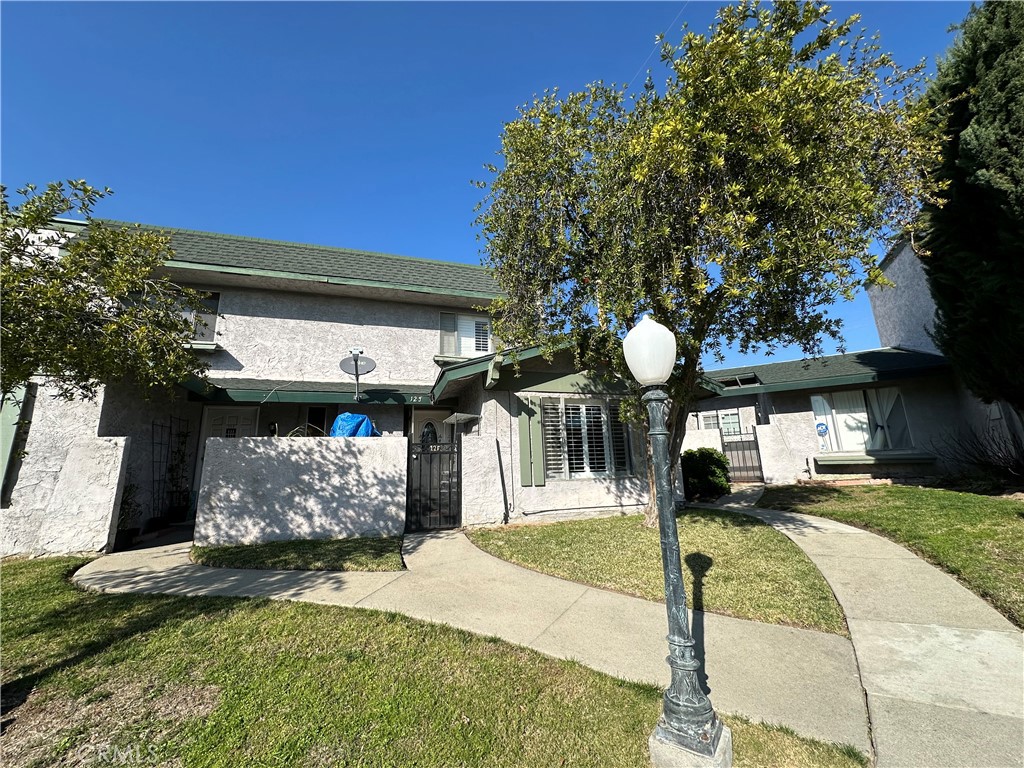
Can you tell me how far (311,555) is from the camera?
22.3 feet

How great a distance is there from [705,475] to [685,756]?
1186 centimetres

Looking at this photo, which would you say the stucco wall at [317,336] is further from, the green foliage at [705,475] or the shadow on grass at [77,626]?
the green foliage at [705,475]

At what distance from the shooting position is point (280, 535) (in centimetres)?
788

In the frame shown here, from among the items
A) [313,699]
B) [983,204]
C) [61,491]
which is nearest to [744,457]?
[983,204]

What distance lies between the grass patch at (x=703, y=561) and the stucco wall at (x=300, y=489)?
2051 millimetres

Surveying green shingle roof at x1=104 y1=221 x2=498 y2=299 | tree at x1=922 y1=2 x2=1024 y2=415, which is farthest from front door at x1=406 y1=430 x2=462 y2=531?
tree at x1=922 y1=2 x2=1024 y2=415

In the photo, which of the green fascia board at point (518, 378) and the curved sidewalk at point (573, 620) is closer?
the curved sidewalk at point (573, 620)

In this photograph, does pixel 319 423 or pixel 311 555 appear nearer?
pixel 311 555

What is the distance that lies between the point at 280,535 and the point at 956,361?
53.1 ft

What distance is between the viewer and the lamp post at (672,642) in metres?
2.41

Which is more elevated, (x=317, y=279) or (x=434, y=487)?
(x=317, y=279)

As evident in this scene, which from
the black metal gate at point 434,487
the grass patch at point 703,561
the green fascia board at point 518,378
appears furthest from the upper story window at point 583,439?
the black metal gate at point 434,487

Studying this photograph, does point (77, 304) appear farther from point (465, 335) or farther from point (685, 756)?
point (465, 335)

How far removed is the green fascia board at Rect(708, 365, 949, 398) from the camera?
12.8 metres
